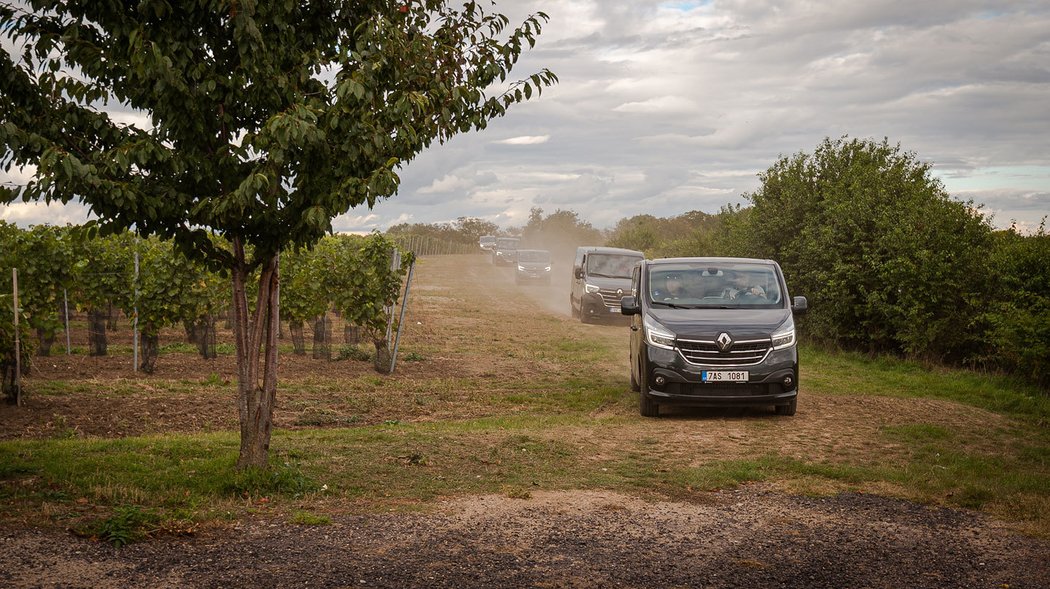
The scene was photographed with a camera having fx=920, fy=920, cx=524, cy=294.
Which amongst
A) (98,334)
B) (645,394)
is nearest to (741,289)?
(645,394)

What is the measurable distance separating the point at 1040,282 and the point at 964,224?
3789 millimetres

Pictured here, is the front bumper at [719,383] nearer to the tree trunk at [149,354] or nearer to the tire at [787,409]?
the tire at [787,409]

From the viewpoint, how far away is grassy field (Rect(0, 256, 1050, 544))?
7375mm

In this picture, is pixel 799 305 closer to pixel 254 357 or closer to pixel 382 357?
pixel 254 357

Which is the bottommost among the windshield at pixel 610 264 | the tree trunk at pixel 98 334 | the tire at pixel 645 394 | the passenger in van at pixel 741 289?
the tire at pixel 645 394

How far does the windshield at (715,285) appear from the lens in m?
12.6

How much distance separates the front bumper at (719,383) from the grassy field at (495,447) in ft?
1.17

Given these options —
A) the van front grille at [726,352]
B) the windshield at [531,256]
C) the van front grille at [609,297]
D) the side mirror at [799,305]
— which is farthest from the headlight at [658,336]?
the windshield at [531,256]

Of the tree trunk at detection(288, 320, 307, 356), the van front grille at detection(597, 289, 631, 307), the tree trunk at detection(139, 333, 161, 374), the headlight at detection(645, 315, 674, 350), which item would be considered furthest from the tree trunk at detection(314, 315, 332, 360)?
the van front grille at detection(597, 289, 631, 307)

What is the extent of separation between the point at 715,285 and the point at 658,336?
161 cm

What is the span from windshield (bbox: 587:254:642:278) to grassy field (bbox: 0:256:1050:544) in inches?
440

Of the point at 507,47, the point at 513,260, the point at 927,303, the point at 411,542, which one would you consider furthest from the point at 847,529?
the point at 513,260

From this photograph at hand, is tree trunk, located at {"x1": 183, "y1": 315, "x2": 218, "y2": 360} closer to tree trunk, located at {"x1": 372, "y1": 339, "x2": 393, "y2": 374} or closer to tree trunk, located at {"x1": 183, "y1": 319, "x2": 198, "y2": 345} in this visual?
tree trunk, located at {"x1": 183, "y1": 319, "x2": 198, "y2": 345}

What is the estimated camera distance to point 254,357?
7633 millimetres
